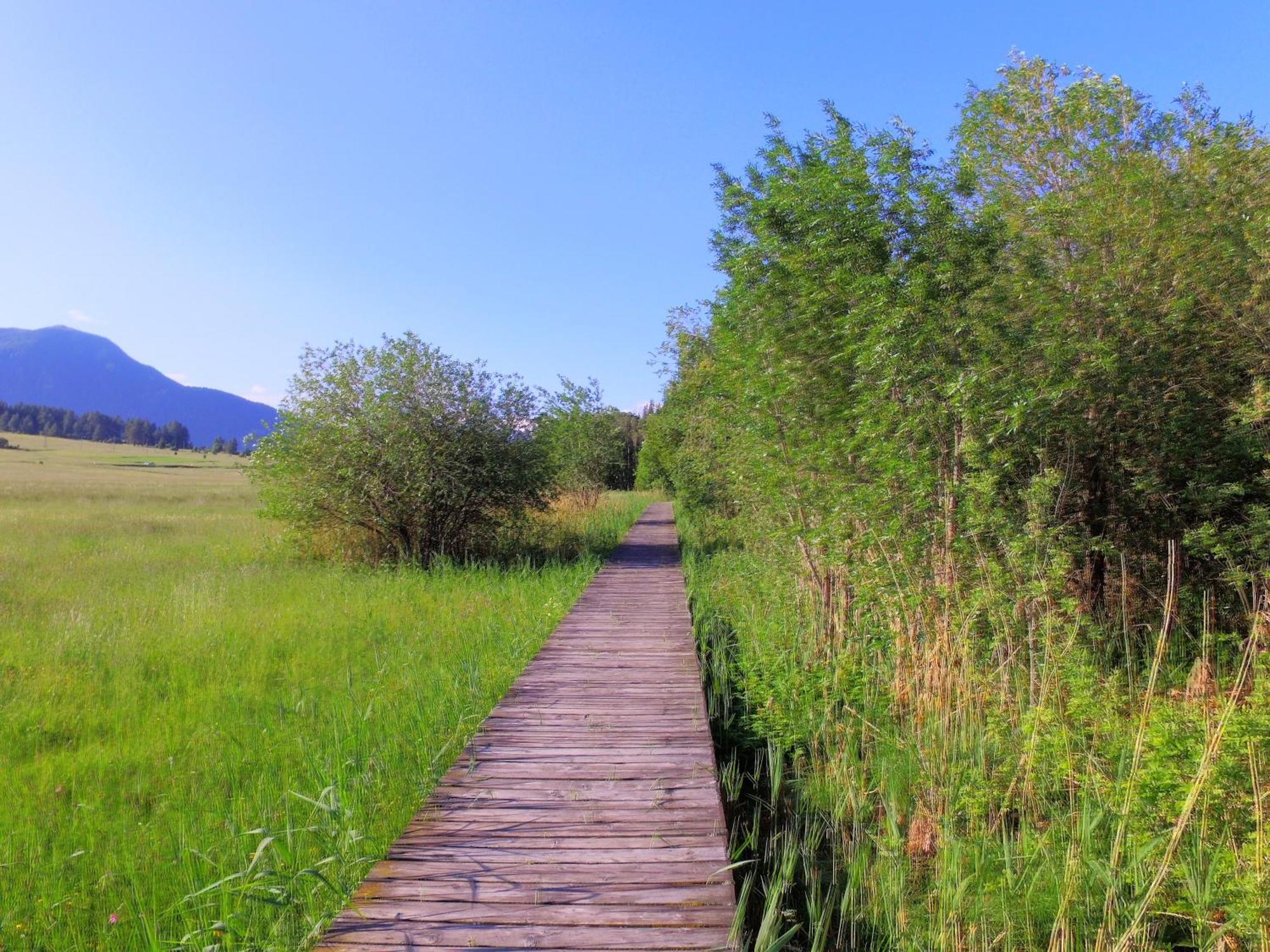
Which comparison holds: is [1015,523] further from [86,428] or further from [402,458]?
[86,428]

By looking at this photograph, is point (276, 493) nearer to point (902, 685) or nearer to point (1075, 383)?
point (902, 685)

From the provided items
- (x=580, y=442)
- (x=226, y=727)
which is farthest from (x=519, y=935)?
(x=580, y=442)

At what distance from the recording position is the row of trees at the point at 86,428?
431 ft

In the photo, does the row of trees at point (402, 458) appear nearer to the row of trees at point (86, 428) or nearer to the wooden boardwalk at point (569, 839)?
the wooden boardwalk at point (569, 839)

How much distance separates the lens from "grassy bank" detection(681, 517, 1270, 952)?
275 cm

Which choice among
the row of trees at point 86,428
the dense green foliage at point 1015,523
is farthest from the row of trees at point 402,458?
the row of trees at point 86,428

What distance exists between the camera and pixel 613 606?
27.9 feet

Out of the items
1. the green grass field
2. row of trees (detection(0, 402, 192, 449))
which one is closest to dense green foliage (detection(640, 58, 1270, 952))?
the green grass field

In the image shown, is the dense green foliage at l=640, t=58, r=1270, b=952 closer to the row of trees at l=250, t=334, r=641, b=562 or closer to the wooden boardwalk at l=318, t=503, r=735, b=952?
the wooden boardwalk at l=318, t=503, r=735, b=952

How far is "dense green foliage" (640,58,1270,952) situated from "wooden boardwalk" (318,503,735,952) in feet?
1.37

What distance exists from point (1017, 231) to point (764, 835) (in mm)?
4792

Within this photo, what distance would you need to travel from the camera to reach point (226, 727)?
468 centimetres

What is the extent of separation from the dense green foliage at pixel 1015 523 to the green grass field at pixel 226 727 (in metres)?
1.90

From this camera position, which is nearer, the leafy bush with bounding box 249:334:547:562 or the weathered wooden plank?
the weathered wooden plank
